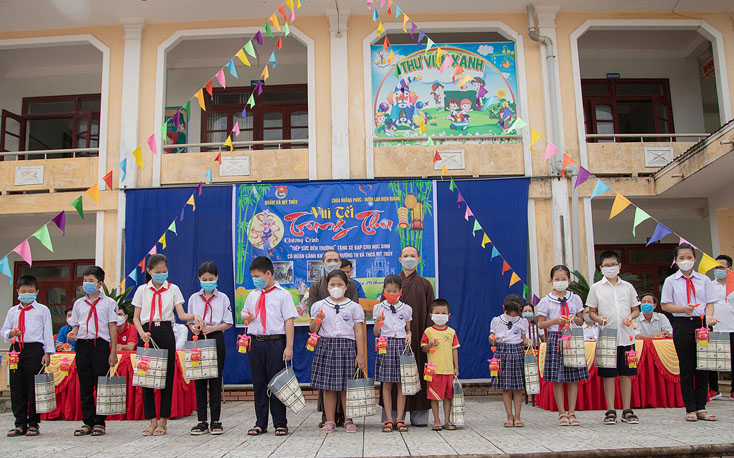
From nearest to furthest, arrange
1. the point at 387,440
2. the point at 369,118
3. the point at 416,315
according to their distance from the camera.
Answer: the point at 387,440
the point at 416,315
the point at 369,118

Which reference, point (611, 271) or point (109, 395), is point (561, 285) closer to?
point (611, 271)

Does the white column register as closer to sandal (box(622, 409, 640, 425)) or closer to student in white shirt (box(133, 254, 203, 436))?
student in white shirt (box(133, 254, 203, 436))

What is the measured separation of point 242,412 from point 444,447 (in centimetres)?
388

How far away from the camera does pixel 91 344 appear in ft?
17.8

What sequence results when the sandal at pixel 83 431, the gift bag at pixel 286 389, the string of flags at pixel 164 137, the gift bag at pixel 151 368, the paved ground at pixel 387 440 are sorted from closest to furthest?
the paved ground at pixel 387 440
the gift bag at pixel 286 389
the gift bag at pixel 151 368
the sandal at pixel 83 431
the string of flags at pixel 164 137

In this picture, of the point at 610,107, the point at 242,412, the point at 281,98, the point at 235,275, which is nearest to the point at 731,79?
the point at 610,107

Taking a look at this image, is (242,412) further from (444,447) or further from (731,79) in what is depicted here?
(731,79)

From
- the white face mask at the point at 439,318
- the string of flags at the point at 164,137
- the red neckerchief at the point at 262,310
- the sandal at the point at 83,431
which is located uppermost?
the string of flags at the point at 164,137

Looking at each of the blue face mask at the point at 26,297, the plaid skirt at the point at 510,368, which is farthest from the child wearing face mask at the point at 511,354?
the blue face mask at the point at 26,297

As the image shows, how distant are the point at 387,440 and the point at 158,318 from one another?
2.12m

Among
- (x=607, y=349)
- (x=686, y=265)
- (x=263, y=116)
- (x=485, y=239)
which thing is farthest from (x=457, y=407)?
(x=263, y=116)

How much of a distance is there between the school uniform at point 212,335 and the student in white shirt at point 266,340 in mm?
314

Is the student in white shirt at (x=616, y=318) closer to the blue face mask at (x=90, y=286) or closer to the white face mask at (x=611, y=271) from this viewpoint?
the white face mask at (x=611, y=271)

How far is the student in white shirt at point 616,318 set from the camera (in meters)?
5.32
